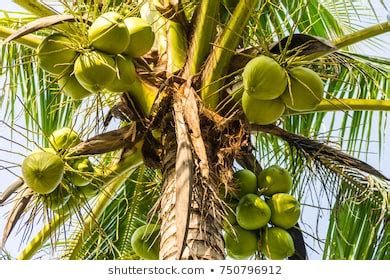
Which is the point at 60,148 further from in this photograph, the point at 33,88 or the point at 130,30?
the point at 33,88

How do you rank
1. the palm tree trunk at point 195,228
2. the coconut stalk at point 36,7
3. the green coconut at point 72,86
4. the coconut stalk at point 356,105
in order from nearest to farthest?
the palm tree trunk at point 195,228
the green coconut at point 72,86
the coconut stalk at point 36,7
the coconut stalk at point 356,105

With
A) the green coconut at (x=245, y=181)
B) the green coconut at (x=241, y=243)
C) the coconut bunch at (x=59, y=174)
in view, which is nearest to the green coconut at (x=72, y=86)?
the coconut bunch at (x=59, y=174)

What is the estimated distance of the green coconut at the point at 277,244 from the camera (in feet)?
8.47

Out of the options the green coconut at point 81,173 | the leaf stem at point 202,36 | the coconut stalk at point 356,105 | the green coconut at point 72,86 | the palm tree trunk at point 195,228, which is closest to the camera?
the palm tree trunk at point 195,228

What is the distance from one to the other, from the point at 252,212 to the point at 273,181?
18cm

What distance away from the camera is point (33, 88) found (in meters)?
3.65

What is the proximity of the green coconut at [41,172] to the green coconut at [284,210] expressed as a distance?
82 centimetres

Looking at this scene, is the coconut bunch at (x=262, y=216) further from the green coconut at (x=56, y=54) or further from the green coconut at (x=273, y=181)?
the green coconut at (x=56, y=54)

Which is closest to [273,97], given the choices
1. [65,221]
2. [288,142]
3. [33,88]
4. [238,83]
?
[238,83]

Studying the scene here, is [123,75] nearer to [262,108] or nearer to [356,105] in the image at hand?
[262,108]

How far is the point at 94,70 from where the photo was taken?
224 centimetres

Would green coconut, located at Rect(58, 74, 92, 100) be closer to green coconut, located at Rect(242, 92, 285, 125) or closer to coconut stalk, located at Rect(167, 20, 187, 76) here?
coconut stalk, located at Rect(167, 20, 187, 76)

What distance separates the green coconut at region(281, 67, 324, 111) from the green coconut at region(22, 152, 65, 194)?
0.86 meters

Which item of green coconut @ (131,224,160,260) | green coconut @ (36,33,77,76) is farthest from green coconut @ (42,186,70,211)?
green coconut @ (36,33,77,76)
